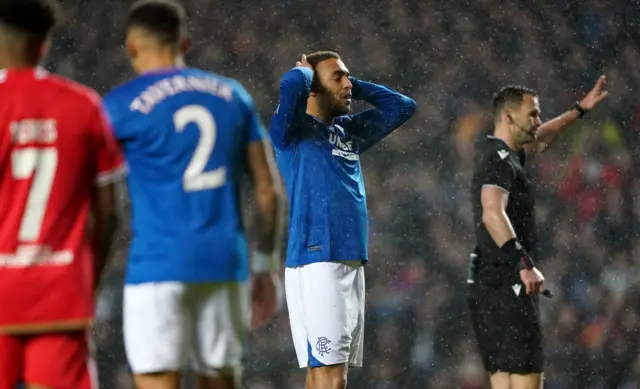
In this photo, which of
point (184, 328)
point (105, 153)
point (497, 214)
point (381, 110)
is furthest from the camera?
point (381, 110)

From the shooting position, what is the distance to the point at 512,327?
15.8 ft

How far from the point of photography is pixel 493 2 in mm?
7055

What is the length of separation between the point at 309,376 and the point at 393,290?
209cm

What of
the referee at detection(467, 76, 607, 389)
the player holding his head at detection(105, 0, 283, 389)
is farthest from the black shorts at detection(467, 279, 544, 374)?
the player holding his head at detection(105, 0, 283, 389)

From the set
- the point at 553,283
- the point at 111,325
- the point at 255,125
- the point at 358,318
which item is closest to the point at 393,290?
the point at 553,283

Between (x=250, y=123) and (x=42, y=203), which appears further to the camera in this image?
(x=250, y=123)

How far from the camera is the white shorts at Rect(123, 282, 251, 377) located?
112 inches

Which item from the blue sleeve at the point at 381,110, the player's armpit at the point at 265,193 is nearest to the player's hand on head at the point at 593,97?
the blue sleeve at the point at 381,110

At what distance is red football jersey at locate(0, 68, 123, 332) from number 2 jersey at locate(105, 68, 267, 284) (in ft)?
0.59

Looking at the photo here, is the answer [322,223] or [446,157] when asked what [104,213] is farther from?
[446,157]

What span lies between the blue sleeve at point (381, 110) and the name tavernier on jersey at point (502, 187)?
441mm

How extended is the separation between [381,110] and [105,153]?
8.61 feet

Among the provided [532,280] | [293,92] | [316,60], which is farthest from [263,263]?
[316,60]

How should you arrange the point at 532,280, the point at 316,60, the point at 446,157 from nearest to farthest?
the point at 532,280, the point at 316,60, the point at 446,157
